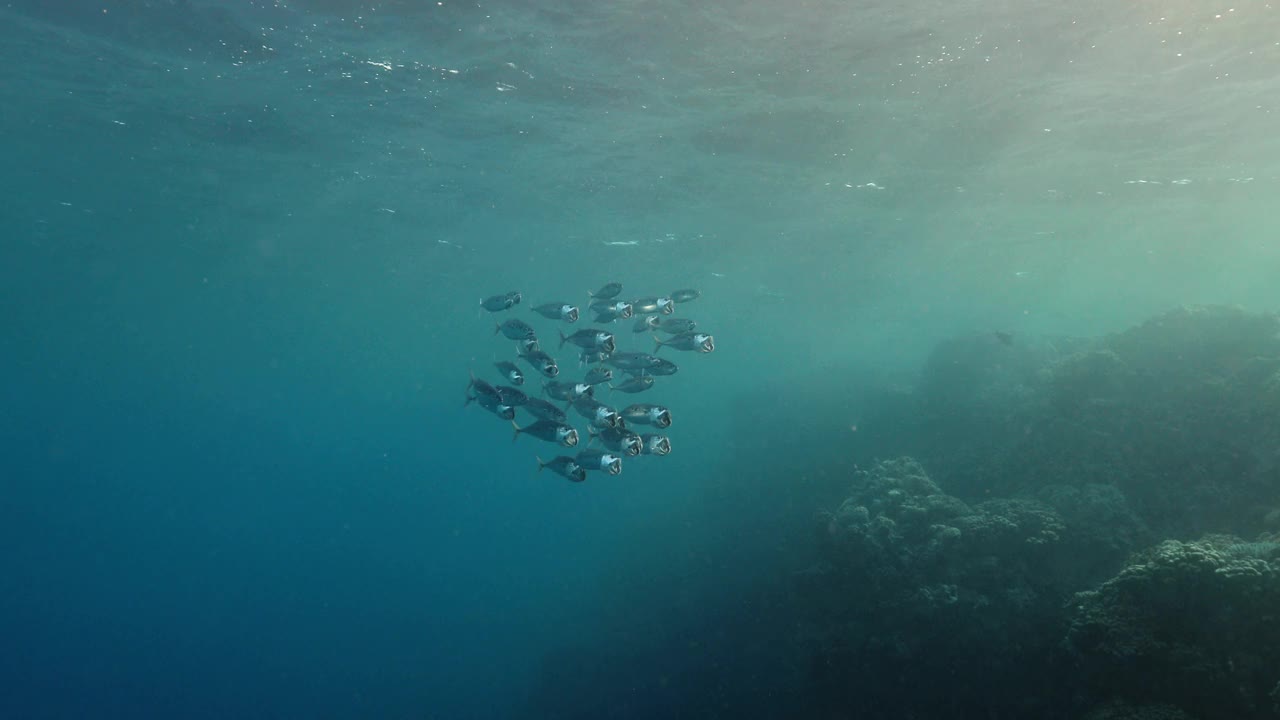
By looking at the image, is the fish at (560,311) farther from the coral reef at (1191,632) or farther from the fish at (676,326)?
the coral reef at (1191,632)

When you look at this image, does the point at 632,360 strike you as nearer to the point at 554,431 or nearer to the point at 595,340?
the point at 595,340

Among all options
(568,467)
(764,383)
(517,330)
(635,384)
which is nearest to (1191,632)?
(635,384)

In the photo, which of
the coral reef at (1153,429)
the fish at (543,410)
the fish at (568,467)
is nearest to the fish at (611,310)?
→ the fish at (543,410)

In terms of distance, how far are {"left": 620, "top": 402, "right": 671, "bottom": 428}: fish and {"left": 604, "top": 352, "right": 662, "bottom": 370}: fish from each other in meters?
0.89

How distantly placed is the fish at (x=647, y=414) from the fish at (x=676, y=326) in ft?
5.94

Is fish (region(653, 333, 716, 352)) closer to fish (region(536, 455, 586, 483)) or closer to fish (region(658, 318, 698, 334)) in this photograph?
fish (region(658, 318, 698, 334))

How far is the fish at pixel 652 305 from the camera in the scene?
9945 mm

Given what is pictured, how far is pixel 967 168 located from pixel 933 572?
18.9m

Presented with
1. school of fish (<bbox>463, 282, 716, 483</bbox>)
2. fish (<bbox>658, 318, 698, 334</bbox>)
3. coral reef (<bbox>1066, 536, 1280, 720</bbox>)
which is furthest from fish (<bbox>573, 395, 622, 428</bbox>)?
coral reef (<bbox>1066, 536, 1280, 720</bbox>)

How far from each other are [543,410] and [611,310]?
2.01m

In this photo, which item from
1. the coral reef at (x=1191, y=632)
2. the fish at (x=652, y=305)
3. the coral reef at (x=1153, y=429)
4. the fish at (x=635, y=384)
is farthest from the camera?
the coral reef at (x=1153, y=429)

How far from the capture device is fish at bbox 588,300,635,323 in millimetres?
9859

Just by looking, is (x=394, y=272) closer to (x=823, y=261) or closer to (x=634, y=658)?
(x=823, y=261)

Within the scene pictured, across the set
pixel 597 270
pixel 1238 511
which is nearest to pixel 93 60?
pixel 1238 511
